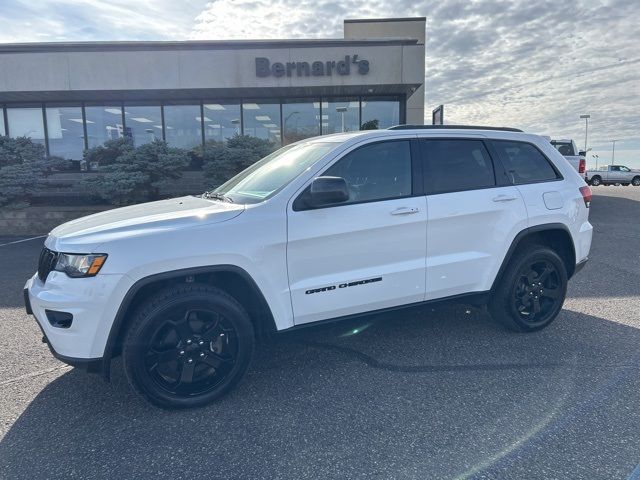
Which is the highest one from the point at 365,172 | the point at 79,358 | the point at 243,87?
the point at 243,87

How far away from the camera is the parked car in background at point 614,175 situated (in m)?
33.3

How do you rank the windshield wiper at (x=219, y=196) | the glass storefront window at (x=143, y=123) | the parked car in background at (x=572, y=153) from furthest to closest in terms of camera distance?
the glass storefront window at (x=143, y=123)
the parked car in background at (x=572, y=153)
the windshield wiper at (x=219, y=196)

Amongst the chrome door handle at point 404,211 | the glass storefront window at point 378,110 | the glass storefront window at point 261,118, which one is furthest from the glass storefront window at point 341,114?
the chrome door handle at point 404,211

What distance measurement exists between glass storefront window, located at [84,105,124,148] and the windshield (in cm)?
1364

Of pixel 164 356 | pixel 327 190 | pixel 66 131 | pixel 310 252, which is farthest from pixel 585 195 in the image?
pixel 66 131

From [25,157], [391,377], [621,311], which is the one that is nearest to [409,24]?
[25,157]

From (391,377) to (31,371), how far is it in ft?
9.38

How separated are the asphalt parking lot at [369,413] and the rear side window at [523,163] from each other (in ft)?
4.75

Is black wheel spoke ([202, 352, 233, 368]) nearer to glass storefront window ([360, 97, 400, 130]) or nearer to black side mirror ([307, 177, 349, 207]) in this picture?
black side mirror ([307, 177, 349, 207])

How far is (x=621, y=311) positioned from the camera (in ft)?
15.0

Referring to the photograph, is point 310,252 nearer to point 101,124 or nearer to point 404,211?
point 404,211

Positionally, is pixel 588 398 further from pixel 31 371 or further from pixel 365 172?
pixel 31 371

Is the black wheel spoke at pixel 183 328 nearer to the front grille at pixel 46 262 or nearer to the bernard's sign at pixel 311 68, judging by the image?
the front grille at pixel 46 262

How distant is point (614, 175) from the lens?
110 ft
